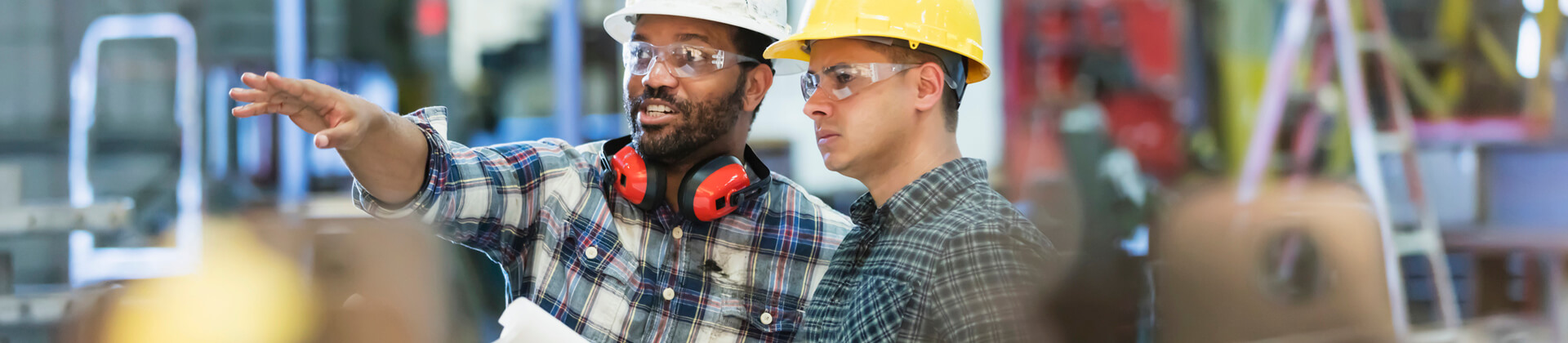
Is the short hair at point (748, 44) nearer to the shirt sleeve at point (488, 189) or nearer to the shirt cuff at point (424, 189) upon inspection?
the shirt sleeve at point (488, 189)

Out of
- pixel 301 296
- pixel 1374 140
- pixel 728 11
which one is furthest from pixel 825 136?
pixel 1374 140

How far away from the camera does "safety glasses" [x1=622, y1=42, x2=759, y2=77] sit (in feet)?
5.93

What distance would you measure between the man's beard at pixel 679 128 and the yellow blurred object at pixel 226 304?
251 cm

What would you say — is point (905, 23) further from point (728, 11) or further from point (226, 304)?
point (226, 304)

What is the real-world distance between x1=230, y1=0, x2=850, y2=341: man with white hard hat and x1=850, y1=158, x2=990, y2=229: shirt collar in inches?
14.9

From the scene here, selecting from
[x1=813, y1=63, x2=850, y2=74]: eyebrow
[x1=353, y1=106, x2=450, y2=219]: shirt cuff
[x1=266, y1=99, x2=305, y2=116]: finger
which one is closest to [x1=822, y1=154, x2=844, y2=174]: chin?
[x1=813, y1=63, x2=850, y2=74]: eyebrow

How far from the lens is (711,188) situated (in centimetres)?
177

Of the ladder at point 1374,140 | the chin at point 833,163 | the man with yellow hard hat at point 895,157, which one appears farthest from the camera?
the ladder at point 1374,140

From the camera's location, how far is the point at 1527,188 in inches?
203

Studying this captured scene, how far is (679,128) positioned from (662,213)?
18 cm

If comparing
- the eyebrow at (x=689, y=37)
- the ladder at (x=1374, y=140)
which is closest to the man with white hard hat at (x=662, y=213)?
the eyebrow at (x=689, y=37)

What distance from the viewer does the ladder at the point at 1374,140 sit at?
4.81 metres

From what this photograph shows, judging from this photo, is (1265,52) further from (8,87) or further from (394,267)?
(8,87)

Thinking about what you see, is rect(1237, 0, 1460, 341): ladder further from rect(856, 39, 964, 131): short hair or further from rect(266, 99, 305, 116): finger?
rect(266, 99, 305, 116): finger
